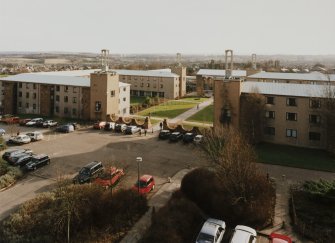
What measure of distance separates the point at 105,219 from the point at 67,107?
4420 centimetres

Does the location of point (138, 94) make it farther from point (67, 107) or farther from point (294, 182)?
point (294, 182)

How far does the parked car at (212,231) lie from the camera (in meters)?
23.1

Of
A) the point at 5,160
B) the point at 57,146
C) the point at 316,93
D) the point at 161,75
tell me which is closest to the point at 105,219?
the point at 5,160

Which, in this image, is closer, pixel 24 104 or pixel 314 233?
pixel 314 233

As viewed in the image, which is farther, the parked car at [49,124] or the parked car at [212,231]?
Result: the parked car at [49,124]

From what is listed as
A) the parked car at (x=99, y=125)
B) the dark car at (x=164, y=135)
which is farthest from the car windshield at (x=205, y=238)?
the parked car at (x=99, y=125)

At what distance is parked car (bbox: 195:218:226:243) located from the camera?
23141mm

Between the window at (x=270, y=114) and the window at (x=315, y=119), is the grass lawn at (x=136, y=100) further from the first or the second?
the window at (x=315, y=119)

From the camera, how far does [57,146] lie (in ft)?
156

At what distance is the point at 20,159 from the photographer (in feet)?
128

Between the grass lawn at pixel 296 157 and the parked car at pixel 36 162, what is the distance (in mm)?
27322

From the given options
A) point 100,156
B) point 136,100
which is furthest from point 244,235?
point 136,100

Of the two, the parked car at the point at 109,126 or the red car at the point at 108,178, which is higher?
the parked car at the point at 109,126

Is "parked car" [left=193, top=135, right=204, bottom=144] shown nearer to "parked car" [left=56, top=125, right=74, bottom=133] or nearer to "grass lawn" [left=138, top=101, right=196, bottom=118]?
"parked car" [left=56, top=125, right=74, bottom=133]
